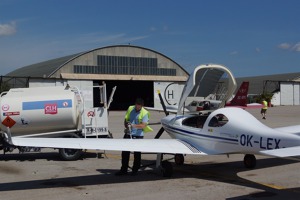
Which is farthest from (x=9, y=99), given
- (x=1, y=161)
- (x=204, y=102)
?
(x=204, y=102)

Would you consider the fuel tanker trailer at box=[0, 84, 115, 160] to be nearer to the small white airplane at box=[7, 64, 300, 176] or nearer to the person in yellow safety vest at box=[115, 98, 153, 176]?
the person in yellow safety vest at box=[115, 98, 153, 176]

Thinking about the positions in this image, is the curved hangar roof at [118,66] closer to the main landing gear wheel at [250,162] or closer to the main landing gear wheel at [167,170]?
the main landing gear wheel at [250,162]

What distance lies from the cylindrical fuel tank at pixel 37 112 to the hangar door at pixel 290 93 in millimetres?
66919

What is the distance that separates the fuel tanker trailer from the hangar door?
66.7m

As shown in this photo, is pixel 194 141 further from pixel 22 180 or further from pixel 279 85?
pixel 279 85

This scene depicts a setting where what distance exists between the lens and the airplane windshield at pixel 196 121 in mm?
10120

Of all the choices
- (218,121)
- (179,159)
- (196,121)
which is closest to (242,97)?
(179,159)

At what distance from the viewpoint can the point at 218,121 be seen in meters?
9.52

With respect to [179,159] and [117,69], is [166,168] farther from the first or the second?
[117,69]

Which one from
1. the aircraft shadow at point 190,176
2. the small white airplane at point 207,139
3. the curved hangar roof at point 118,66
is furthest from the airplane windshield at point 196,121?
the curved hangar roof at point 118,66

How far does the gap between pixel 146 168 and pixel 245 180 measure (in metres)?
2.91

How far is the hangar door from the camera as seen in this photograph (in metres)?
74.8

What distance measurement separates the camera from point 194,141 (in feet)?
32.3

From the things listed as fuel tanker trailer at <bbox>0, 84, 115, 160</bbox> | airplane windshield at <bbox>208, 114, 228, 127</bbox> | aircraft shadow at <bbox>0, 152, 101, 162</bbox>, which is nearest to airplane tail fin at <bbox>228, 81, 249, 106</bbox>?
aircraft shadow at <bbox>0, 152, 101, 162</bbox>
